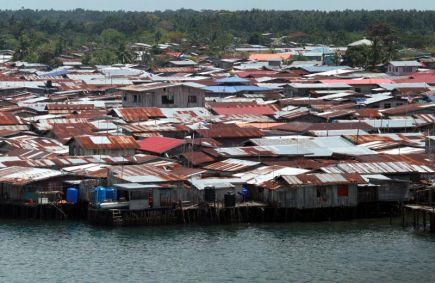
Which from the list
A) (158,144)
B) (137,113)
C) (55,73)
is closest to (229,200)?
(158,144)

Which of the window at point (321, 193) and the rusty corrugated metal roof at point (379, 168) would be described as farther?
the rusty corrugated metal roof at point (379, 168)

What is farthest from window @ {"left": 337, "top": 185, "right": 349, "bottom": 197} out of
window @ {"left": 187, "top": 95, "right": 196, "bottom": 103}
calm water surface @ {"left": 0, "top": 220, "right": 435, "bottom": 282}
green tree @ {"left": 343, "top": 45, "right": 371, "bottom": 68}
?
green tree @ {"left": 343, "top": 45, "right": 371, "bottom": 68}

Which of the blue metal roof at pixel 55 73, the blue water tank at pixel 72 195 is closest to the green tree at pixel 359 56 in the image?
the blue metal roof at pixel 55 73

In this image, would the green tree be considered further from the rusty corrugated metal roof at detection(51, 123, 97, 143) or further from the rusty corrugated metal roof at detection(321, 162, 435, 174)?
the rusty corrugated metal roof at detection(321, 162, 435, 174)

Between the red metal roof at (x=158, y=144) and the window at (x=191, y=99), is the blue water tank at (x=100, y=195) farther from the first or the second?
the window at (x=191, y=99)

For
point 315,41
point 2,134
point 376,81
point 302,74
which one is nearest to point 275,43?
point 315,41

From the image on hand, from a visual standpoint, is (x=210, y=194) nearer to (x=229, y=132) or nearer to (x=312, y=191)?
(x=312, y=191)
